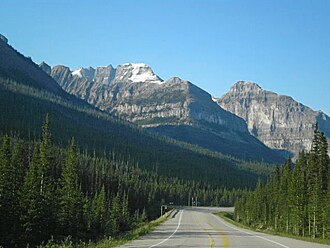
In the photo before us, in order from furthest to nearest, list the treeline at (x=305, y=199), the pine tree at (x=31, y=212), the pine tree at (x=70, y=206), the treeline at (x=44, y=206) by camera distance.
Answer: the treeline at (x=305, y=199) < the pine tree at (x=70, y=206) < the pine tree at (x=31, y=212) < the treeline at (x=44, y=206)

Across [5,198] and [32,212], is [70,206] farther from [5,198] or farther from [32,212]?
[5,198]

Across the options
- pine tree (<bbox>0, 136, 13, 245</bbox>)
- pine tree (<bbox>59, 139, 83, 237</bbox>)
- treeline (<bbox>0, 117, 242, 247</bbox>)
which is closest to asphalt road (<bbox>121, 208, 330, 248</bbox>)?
treeline (<bbox>0, 117, 242, 247</bbox>)

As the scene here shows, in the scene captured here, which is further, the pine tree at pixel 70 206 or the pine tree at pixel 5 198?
the pine tree at pixel 70 206

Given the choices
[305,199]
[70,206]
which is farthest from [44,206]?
[305,199]

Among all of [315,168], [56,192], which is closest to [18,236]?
[56,192]

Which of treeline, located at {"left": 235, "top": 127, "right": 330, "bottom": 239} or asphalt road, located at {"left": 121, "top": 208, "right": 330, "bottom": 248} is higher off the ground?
treeline, located at {"left": 235, "top": 127, "right": 330, "bottom": 239}

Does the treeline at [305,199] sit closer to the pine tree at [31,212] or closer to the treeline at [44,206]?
the treeline at [44,206]

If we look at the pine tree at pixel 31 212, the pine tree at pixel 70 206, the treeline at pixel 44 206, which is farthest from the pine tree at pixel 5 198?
the pine tree at pixel 70 206

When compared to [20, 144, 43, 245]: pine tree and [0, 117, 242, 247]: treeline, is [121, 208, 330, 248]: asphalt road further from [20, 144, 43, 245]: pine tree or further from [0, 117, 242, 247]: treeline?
[0, 117, 242, 247]: treeline

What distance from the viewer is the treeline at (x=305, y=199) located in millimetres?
54375

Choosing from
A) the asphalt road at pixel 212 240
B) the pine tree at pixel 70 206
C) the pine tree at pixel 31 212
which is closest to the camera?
the asphalt road at pixel 212 240

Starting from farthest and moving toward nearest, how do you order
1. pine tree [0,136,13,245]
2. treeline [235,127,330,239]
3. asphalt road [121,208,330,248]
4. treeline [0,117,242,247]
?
1. treeline [235,127,330,239]
2. treeline [0,117,242,247]
3. pine tree [0,136,13,245]
4. asphalt road [121,208,330,248]

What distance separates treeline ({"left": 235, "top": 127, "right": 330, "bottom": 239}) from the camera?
178 ft

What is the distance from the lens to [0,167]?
4428cm
